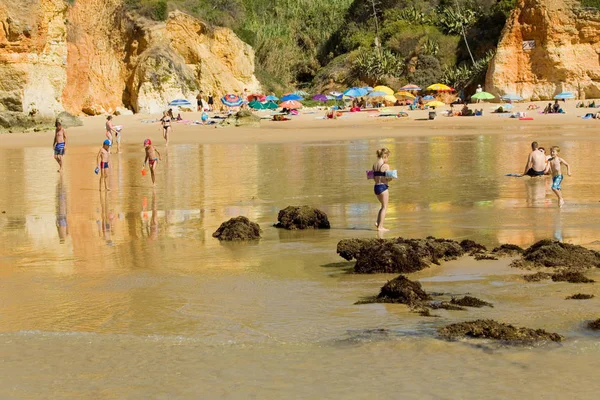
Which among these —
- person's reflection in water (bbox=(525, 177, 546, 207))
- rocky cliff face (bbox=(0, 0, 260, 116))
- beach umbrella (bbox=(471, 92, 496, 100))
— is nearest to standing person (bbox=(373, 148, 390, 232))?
person's reflection in water (bbox=(525, 177, 546, 207))

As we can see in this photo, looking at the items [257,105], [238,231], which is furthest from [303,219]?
[257,105]

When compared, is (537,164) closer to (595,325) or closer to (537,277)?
(537,277)

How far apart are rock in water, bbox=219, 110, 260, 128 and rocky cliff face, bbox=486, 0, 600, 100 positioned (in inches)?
671

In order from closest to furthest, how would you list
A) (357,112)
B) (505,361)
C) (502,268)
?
(505,361), (502,268), (357,112)

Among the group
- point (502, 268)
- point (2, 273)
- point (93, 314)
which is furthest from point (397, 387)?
point (2, 273)

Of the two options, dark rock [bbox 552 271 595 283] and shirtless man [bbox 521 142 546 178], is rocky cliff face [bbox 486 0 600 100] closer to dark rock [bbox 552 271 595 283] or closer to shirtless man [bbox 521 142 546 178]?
shirtless man [bbox 521 142 546 178]

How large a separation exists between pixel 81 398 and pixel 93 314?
2.04 metres

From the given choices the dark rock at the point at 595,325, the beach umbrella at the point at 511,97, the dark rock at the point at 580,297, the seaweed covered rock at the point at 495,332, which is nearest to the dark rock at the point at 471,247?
the dark rock at the point at 580,297

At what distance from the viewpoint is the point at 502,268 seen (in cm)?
882

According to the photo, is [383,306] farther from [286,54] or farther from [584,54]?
A: [286,54]

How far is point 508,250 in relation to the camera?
31.3ft

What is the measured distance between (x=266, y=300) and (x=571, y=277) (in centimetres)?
285

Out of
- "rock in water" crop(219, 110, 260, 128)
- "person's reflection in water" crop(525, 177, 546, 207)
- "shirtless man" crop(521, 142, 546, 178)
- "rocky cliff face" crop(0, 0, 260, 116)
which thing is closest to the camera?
"person's reflection in water" crop(525, 177, 546, 207)

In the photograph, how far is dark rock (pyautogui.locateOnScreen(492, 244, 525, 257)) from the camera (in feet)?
30.9
